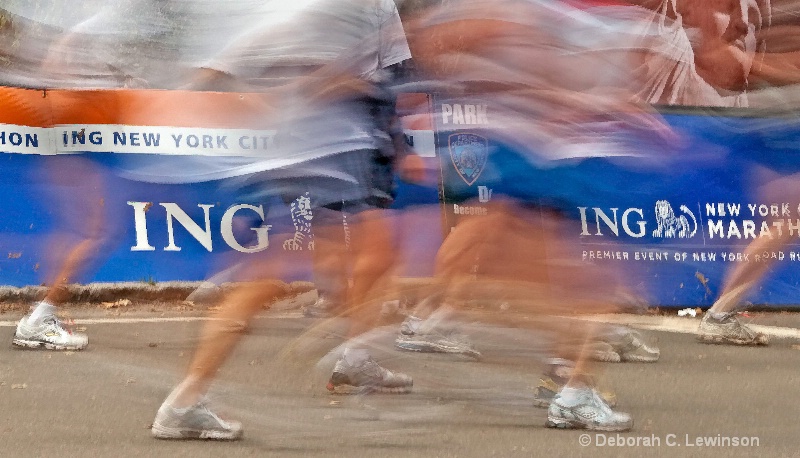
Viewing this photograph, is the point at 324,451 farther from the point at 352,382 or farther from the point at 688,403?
the point at 688,403

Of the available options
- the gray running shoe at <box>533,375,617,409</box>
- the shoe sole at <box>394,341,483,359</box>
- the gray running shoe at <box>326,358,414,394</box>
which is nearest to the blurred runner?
the gray running shoe at <box>326,358,414,394</box>

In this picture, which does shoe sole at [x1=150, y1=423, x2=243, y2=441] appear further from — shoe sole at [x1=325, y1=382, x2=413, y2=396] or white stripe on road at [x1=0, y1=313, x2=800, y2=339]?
white stripe on road at [x1=0, y1=313, x2=800, y2=339]

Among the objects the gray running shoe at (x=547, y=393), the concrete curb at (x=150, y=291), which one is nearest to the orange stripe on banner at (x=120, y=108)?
the concrete curb at (x=150, y=291)

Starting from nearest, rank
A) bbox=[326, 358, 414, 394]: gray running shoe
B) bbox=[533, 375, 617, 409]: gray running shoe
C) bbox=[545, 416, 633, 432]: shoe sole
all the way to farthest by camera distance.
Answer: bbox=[545, 416, 633, 432]: shoe sole, bbox=[533, 375, 617, 409]: gray running shoe, bbox=[326, 358, 414, 394]: gray running shoe

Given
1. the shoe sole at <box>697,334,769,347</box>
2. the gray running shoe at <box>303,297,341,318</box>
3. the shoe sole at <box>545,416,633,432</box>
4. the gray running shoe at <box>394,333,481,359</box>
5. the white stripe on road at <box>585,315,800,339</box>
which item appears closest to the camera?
the shoe sole at <box>545,416,633,432</box>

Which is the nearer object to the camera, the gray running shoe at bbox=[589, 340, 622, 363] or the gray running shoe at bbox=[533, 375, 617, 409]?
the gray running shoe at bbox=[533, 375, 617, 409]

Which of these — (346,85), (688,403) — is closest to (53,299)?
(346,85)

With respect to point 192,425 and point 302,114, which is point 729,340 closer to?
point 302,114

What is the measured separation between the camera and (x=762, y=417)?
15.3 ft

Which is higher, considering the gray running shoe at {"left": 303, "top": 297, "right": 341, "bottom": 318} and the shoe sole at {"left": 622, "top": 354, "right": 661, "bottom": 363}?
the gray running shoe at {"left": 303, "top": 297, "right": 341, "bottom": 318}

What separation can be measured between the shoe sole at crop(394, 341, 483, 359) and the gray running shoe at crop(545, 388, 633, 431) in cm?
165

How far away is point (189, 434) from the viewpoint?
4082 millimetres

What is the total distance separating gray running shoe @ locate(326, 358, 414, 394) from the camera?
196 inches

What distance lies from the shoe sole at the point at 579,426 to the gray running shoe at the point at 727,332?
8.22ft
